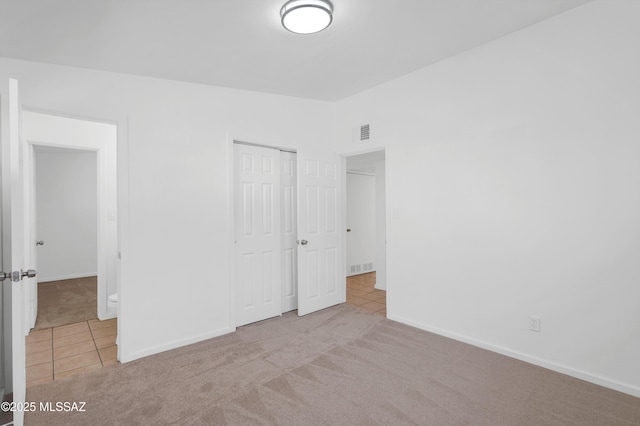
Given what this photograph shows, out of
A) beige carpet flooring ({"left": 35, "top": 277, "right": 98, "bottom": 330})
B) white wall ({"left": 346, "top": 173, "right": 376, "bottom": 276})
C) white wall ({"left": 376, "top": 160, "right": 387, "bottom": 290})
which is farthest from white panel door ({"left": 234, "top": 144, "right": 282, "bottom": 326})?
white wall ({"left": 346, "top": 173, "right": 376, "bottom": 276})

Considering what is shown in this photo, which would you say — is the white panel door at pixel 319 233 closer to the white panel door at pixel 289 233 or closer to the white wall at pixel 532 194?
the white panel door at pixel 289 233

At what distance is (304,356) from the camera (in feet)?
9.05

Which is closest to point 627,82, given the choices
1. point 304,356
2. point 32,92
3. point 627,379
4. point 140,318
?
point 627,379

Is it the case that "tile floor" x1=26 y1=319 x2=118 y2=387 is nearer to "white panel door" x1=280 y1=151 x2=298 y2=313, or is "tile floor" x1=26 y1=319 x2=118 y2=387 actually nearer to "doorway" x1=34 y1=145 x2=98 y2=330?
"white panel door" x1=280 y1=151 x2=298 y2=313

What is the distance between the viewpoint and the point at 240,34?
2.45m

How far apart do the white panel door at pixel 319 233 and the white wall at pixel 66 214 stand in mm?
5062

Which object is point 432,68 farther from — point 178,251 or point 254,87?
point 178,251

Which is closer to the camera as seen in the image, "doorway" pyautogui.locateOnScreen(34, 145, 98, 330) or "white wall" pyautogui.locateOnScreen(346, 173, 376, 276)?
"doorway" pyautogui.locateOnScreen(34, 145, 98, 330)

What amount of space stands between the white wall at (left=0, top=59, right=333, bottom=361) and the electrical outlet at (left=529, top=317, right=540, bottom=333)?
109 inches

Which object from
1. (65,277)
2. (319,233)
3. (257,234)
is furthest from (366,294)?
(65,277)

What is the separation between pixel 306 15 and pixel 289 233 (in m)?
2.46

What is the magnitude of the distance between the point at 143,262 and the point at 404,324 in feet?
8.84

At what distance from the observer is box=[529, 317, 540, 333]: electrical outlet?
8.40 feet

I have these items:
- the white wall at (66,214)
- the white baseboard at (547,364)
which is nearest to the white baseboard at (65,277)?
the white wall at (66,214)
